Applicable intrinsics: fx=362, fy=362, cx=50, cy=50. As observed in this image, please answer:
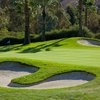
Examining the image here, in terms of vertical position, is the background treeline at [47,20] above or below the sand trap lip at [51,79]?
below

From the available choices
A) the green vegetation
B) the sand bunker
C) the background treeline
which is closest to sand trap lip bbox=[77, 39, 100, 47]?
the sand bunker

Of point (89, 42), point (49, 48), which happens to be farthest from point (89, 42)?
point (49, 48)

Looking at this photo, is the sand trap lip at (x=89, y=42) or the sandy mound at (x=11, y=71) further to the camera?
the sand trap lip at (x=89, y=42)

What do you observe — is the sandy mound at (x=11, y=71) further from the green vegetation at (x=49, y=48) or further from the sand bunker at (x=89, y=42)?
the sand bunker at (x=89, y=42)

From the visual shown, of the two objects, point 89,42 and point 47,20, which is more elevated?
point 89,42

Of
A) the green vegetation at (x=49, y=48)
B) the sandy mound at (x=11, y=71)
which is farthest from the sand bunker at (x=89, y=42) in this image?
the sandy mound at (x=11, y=71)

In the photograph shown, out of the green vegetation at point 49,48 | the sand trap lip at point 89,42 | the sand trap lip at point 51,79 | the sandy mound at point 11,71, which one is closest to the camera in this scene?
the green vegetation at point 49,48

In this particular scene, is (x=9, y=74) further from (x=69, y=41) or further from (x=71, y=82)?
(x=69, y=41)

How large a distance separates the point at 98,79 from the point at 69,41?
25967mm

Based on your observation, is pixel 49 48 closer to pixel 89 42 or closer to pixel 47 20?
pixel 89 42

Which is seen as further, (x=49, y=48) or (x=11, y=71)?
(x=49, y=48)

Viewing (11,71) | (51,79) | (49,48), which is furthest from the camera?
(49,48)

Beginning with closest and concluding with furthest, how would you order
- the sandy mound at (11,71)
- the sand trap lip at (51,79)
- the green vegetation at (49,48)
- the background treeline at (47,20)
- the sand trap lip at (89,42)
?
the green vegetation at (49,48) → the sand trap lip at (51,79) → the sandy mound at (11,71) → the sand trap lip at (89,42) → the background treeline at (47,20)

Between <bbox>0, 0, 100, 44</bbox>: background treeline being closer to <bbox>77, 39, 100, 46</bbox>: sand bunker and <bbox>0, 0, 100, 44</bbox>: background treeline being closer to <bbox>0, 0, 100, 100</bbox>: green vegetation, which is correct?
<bbox>0, 0, 100, 100</bbox>: green vegetation
